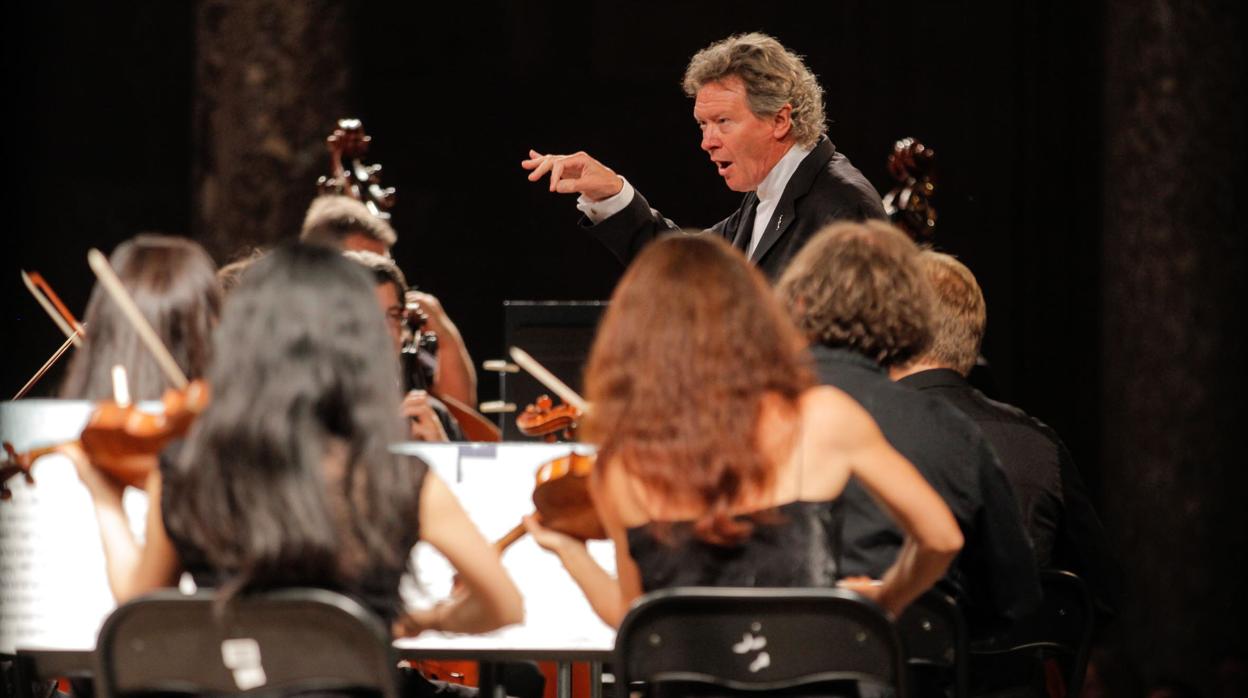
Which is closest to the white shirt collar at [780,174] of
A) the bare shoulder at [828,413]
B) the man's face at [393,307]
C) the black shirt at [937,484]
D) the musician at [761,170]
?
the musician at [761,170]

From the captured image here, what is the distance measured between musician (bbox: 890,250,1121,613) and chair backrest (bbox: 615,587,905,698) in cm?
106

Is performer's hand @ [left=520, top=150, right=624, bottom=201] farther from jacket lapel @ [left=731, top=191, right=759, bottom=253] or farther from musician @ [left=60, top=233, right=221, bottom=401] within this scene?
musician @ [left=60, top=233, right=221, bottom=401]

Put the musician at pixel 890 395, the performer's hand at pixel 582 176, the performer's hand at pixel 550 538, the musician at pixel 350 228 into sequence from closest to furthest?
the performer's hand at pixel 550 538
the musician at pixel 890 395
the performer's hand at pixel 582 176
the musician at pixel 350 228

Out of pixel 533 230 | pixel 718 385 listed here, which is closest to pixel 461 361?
pixel 533 230

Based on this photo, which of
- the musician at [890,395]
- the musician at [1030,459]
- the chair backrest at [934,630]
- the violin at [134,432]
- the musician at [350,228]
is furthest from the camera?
the musician at [350,228]

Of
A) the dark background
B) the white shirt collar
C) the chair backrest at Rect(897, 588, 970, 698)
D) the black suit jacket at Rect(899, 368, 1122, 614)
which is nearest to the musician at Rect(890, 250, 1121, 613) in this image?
the black suit jacket at Rect(899, 368, 1122, 614)

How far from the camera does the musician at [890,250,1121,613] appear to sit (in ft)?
10.1

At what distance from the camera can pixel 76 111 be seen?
6.11m

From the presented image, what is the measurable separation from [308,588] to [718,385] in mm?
572

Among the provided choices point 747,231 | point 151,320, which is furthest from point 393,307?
point 151,320

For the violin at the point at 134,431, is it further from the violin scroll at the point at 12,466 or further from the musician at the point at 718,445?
the musician at the point at 718,445

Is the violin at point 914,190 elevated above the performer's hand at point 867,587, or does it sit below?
above

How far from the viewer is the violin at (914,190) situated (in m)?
4.05

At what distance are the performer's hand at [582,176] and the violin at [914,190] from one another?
0.81 metres
